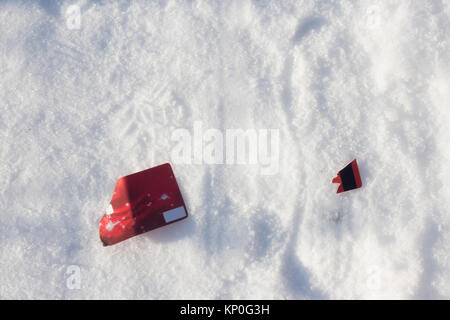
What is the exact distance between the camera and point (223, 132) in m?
1.71

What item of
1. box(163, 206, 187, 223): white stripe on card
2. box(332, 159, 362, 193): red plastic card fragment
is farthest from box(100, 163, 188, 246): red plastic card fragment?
box(332, 159, 362, 193): red plastic card fragment

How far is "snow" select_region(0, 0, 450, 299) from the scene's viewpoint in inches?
64.2

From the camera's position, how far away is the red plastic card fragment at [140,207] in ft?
5.26

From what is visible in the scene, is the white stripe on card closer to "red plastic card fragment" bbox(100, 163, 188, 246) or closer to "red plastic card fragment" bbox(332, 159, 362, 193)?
"red plastic card fragment" bbox(100, 163, 188, 246)

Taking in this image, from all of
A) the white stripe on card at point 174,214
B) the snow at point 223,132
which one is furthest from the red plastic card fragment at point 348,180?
the white stripe on card at point 174,214

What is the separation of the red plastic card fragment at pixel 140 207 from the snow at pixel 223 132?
66 millimetres

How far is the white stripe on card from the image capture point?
162 cm

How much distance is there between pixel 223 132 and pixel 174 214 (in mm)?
418

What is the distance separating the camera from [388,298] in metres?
1.61

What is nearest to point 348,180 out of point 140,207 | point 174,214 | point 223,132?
point 223,132

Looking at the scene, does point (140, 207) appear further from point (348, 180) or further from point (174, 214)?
point (348, 180)

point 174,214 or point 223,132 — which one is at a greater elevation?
point 223,132

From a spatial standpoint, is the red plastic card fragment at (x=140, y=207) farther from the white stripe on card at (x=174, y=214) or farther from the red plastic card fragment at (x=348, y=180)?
the red plastic card fragment at (x=348, y=180)

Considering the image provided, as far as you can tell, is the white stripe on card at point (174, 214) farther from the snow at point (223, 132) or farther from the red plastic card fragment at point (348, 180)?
the red plastic card fragment at point (348, 180)
